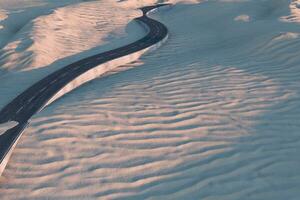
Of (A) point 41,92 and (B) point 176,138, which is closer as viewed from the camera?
(B) point 176,138

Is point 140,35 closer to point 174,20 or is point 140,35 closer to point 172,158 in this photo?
point 174,20

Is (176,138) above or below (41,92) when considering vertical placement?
above

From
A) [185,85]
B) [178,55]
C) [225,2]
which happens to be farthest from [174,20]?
[185,85]

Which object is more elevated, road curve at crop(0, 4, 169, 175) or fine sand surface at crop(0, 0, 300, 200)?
fine sand surface at crop(0, 0, 300, 200)

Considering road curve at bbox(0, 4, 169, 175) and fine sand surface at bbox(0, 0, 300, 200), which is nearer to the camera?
fine sand surface at bbox(0, 0, 300, 200)
